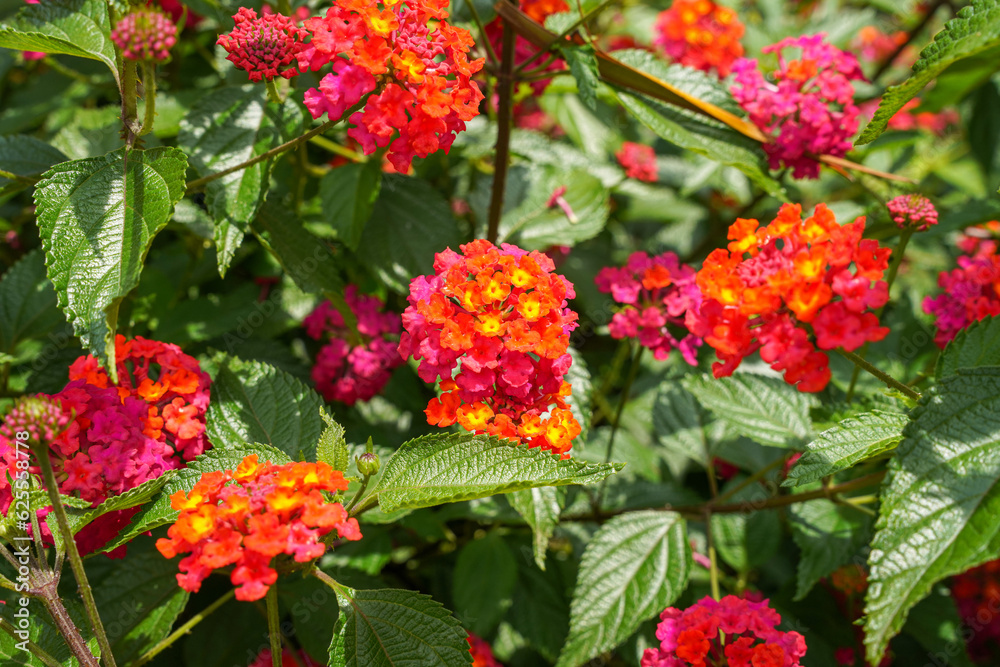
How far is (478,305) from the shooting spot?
1.25m

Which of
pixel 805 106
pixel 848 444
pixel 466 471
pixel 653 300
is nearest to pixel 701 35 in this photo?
pixel 805 106

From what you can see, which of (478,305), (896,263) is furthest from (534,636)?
(896,263)

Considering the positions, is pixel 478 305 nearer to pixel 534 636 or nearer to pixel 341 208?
pixel 341 208

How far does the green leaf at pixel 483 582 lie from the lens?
A: 187cm

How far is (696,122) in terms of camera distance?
5.79 ft

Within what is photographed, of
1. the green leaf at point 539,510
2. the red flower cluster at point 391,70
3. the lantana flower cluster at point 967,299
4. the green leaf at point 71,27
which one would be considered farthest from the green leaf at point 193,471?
the lantana flower cluster at point 967,299

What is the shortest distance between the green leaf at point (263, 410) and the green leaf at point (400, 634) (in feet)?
1.05

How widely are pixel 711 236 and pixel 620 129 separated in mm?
646

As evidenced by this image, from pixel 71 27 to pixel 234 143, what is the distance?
1.18ft

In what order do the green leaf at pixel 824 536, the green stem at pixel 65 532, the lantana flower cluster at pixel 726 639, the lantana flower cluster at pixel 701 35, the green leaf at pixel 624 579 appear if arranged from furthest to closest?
the lantana flower cluster at pixel 701 35, the green leaf at pixel 824 536, the green leaf at pixel 624 579, the lantana flower cluster at pixel 726 639, the green stem at pixel 65 532

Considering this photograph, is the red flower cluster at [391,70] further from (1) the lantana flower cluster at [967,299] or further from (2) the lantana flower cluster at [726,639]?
(1) the lantana flower cluster at [967,299]

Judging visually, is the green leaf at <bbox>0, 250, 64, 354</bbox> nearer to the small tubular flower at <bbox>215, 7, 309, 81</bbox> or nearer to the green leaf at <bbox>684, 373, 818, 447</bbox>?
the small tubular flower at <bbox>215, 7, 309, 81</bbox>

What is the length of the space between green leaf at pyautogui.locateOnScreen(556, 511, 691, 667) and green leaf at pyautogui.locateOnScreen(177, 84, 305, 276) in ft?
3.55

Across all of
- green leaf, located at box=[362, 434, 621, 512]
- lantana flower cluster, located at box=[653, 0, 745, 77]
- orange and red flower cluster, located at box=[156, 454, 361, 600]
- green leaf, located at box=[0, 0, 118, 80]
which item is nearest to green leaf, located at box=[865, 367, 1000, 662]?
green leaf, located at box=[362, 434, 621, 512]
